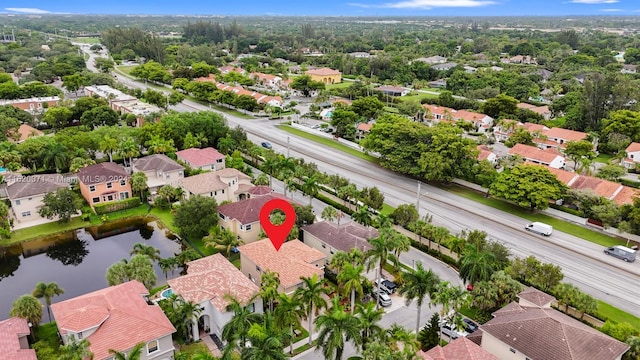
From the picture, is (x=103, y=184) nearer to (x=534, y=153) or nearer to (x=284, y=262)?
(x=284, y=262)

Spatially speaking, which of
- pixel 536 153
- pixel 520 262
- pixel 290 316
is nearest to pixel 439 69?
pixel 536 153

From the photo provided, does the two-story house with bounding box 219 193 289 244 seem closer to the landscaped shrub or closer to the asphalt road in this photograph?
the landscaped shrub

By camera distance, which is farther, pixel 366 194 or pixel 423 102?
pixel 423 102

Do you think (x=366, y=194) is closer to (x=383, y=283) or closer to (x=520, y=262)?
(x=383, y=283)

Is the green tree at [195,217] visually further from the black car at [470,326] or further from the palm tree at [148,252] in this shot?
the black car at [470,326]

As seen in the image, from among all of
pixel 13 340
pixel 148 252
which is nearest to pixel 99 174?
pixel 148 252
